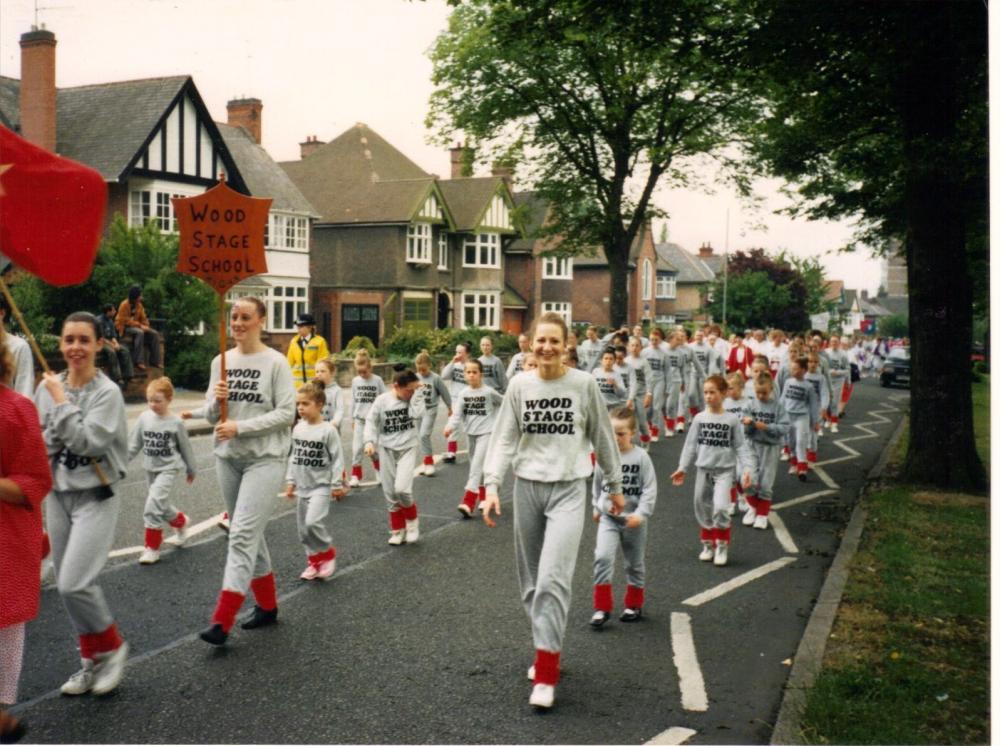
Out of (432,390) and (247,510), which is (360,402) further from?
(247,510)

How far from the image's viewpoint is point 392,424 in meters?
9.48

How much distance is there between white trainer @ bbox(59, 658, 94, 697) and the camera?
16.7ft

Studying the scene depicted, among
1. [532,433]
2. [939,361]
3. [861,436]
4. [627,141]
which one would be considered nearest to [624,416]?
[532,433]

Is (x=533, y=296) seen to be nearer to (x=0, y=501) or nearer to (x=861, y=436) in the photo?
(x=861, y=436)

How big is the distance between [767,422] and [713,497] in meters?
2.50

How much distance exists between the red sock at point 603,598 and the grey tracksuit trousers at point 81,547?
3043mm

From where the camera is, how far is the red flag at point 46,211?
17.1 ft

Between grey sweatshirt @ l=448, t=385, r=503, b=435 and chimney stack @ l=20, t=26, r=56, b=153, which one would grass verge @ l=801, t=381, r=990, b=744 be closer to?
grey sweatshirt @ l=448, t=385, r=503, b=435

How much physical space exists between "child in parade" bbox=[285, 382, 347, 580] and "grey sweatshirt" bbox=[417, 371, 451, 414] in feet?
10.8

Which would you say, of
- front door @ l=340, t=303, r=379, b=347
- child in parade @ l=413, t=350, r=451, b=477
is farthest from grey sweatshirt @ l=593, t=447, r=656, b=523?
front door @ l=340, t=303, r=379, b=347

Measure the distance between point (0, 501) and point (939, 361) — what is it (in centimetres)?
1041

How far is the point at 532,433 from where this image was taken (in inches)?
217

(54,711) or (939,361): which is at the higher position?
(939,361)

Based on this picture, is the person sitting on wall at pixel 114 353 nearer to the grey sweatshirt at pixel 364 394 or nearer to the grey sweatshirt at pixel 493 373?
the grey sweatshirt at pixel 364 394
